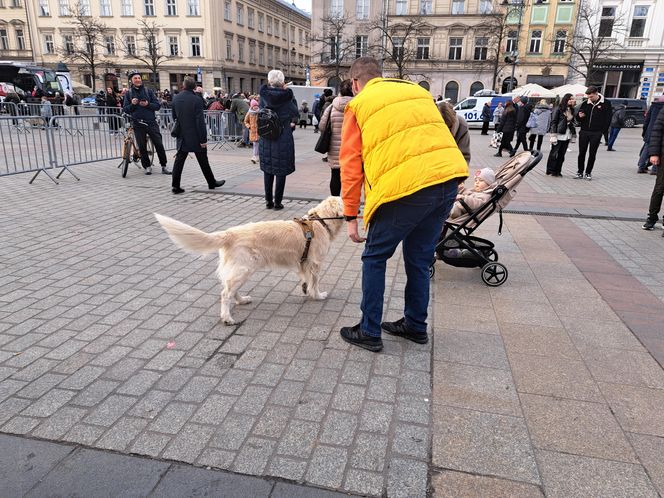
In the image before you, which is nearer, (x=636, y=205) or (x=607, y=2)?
(x=636, y=205)

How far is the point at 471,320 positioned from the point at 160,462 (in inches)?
105

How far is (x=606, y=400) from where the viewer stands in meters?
2.95

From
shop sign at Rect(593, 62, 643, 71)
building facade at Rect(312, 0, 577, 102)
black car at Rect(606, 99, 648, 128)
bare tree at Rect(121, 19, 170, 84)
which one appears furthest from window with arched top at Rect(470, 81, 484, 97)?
bare tree at Rect(121, 19, 170, 84)

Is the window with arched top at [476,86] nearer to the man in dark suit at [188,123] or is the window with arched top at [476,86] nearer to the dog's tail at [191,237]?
the man in dark suit at [188,123]

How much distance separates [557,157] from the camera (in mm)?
12203

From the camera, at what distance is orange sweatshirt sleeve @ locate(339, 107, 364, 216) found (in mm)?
3043

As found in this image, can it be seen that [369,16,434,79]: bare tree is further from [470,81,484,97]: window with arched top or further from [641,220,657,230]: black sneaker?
[641,220,657,230]: black sneaker

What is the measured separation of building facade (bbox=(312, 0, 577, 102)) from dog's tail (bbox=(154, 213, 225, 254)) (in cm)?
5043

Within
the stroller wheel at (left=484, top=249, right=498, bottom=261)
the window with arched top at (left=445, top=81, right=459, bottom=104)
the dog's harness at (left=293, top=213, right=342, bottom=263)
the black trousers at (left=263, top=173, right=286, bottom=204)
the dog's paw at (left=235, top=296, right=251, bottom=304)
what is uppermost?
the window with arched top at (left=445, top=81, right=459, bottom=104)

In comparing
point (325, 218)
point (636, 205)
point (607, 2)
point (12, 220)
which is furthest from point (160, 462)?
point (607, 2)

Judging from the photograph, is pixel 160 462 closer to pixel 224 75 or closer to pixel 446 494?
pixel 446 494

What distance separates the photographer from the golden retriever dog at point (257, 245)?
3662 mm

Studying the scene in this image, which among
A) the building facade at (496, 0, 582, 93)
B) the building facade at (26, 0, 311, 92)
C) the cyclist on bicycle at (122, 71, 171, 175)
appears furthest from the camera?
the building facade at (26, 0, 311, 92)

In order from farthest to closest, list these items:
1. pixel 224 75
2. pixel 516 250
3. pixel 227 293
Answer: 1. pixel 224 75
2. pixel 516 250
3. pixel 227 293
